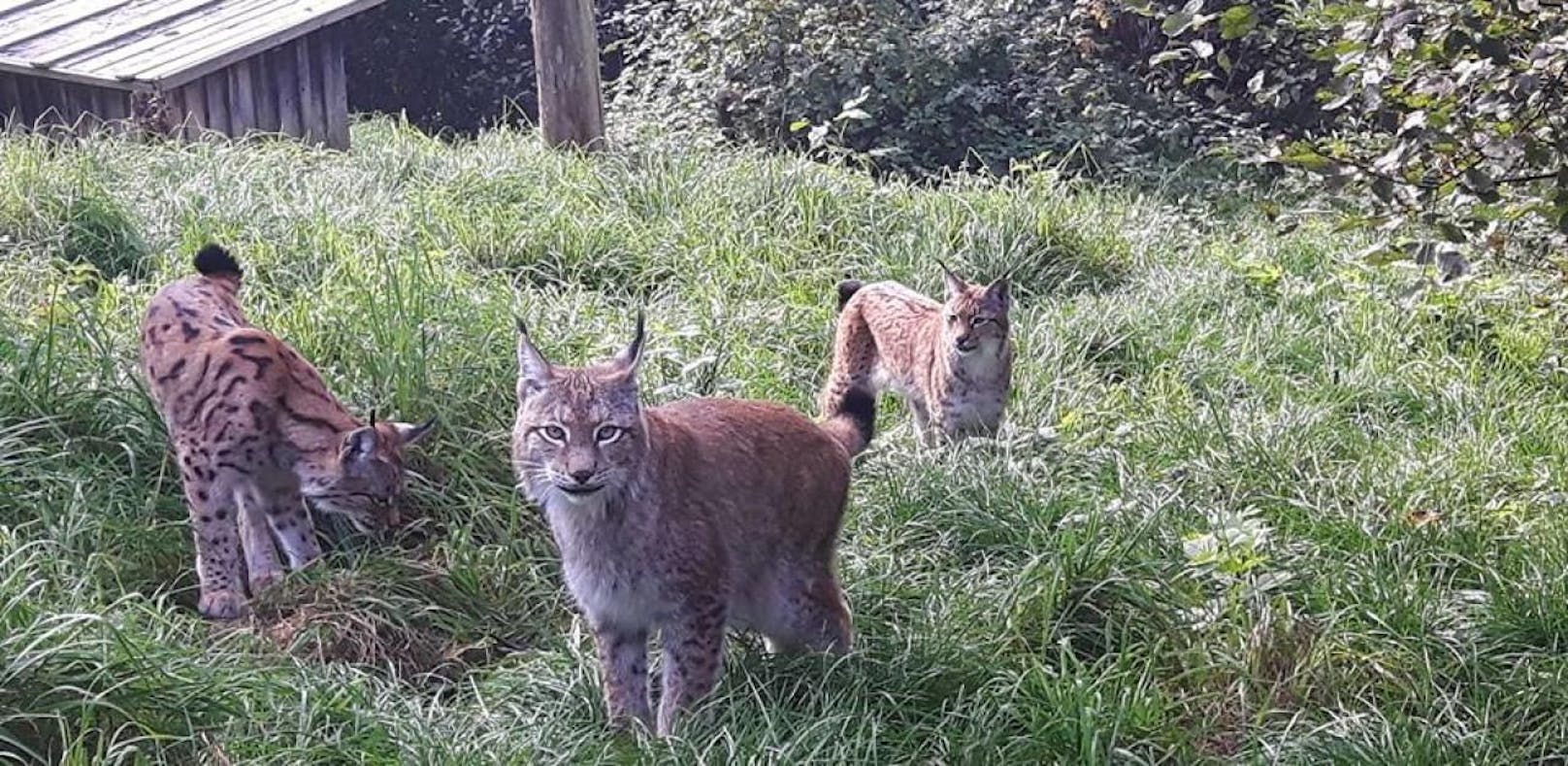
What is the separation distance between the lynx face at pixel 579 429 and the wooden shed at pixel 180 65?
288 inches

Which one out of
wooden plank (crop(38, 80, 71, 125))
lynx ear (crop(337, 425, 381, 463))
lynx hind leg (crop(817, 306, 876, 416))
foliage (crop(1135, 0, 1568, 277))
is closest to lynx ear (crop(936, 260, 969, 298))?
lynx hind leg (crop(817, 306, 876, 416))

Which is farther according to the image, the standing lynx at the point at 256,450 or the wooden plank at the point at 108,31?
the wooden plank at the point at 108,31

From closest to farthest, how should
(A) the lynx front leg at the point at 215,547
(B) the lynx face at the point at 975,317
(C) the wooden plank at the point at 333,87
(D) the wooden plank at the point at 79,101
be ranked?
(A) the lynx front leg at the point at 215,547, (B) the lynx face at the point at 975,317, (D) the wooden plank at the point at 79,101, (C) the wooden plank at the point at 333,87

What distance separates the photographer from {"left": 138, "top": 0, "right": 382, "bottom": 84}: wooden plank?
A: 11188mm

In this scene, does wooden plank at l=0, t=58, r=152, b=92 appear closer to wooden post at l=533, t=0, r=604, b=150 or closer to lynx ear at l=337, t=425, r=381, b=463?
wooden post at l=533, t=0, r=604, b=150

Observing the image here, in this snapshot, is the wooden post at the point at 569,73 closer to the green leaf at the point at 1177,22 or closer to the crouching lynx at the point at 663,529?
the crouching lynx at the point at 663,529

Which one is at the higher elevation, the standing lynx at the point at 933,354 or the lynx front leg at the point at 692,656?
the lynx front leg at the point at 692,656

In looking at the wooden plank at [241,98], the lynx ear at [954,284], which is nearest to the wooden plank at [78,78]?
the wooden plank at [241,98]

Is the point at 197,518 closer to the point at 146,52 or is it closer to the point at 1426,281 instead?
the point at 1426,281

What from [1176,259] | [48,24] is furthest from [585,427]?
[48,24]

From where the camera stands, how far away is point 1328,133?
12805 mm

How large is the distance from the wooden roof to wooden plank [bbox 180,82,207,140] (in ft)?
0.78

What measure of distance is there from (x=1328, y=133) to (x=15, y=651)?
10743 mm

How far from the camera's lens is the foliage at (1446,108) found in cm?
423
